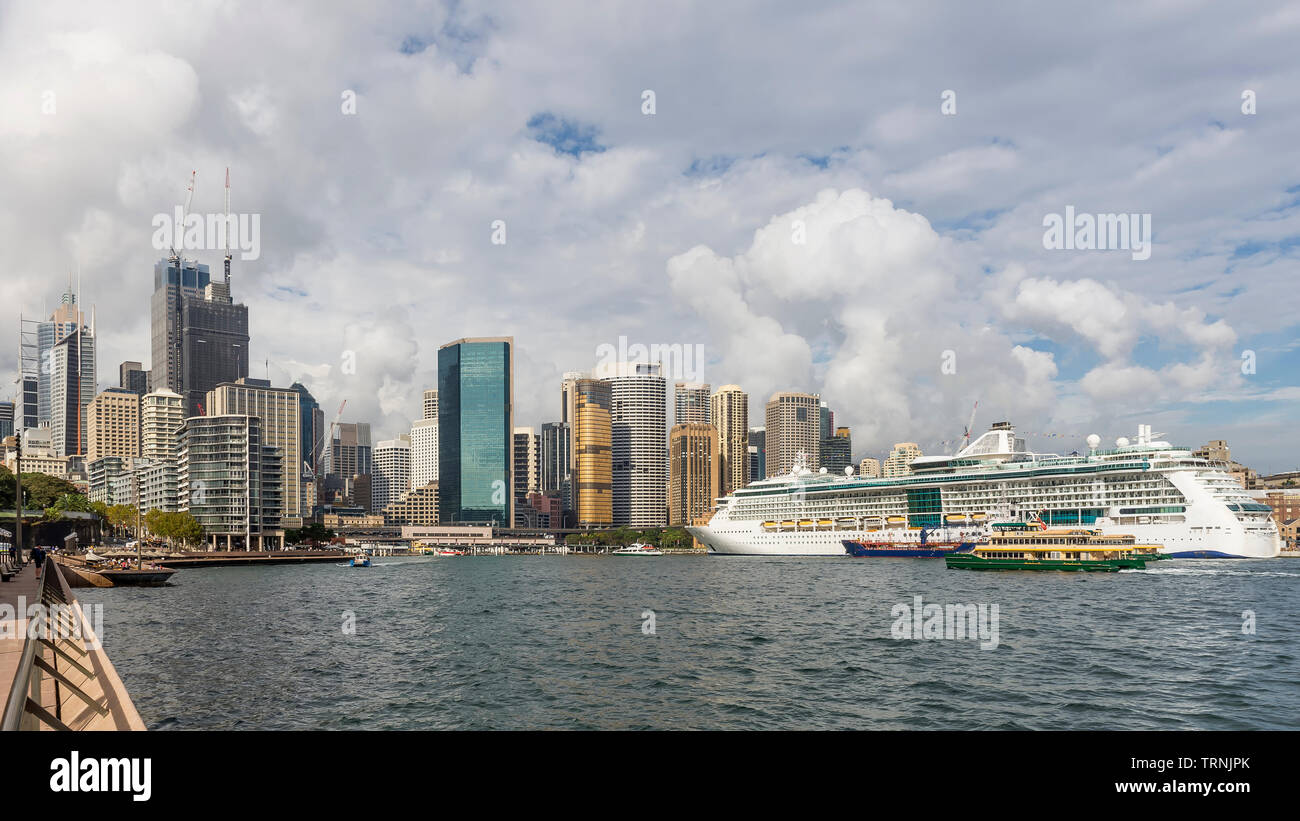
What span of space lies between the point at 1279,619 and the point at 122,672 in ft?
205

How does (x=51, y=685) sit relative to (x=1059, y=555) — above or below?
above

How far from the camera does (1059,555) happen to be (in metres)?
101

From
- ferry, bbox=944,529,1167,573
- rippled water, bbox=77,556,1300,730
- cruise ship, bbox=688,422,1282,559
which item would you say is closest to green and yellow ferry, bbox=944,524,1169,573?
ferry, bbox=944,529,1167,573

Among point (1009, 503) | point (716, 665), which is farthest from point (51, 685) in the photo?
point (1009, 503)

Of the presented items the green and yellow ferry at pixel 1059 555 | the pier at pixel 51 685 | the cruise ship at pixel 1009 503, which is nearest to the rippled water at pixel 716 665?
the pier at pixel 51 685

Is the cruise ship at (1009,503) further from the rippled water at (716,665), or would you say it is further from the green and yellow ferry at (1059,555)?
the rippled water at (716,665)

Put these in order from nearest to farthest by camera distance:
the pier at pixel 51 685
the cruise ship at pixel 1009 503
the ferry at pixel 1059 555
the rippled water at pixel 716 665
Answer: the pier at pixel 51 685
the rippled water at pixel 716 665
the ferry at pixel 1059 555
the cruise ship at pixel 1009 503

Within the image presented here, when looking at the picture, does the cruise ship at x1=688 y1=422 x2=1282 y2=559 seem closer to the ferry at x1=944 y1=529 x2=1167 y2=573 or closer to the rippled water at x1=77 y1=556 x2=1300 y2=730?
the ferry at x1=944 y1=529 x2=1167 y2=573

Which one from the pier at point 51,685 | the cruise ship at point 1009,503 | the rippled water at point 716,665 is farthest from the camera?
the cruise ship at point 1009,503

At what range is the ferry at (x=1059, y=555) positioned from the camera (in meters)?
91.8

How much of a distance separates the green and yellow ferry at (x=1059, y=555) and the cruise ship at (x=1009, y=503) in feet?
50.6

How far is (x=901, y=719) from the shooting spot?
24.8 metres

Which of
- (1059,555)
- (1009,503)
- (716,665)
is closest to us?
(716,665)

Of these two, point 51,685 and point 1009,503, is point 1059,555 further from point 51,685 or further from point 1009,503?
point 51,685
